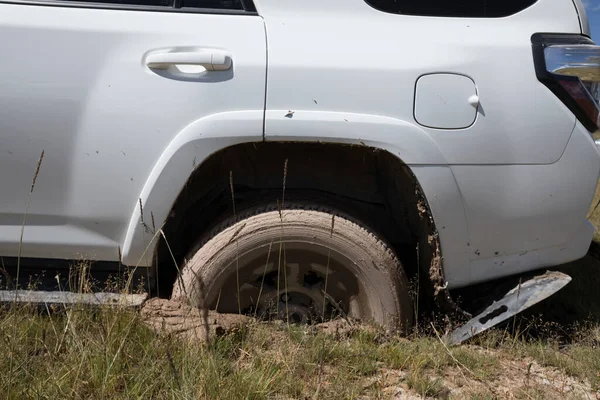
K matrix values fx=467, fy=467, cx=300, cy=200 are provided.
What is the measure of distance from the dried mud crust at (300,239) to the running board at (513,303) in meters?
0.35

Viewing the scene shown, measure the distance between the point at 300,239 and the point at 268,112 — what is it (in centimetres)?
55

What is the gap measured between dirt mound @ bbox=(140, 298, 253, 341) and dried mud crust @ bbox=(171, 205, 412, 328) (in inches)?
2.1

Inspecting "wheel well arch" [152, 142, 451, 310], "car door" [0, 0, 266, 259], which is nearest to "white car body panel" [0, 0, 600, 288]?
"car door" [0, 0, 266, 259]

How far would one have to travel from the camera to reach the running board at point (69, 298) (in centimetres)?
195

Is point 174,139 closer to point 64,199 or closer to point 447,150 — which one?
point 64,199

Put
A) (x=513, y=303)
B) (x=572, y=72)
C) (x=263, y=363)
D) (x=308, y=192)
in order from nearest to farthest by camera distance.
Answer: (x=263, y=363) → (x=572, y=72) → (x=513, y=303) → (x=308, y=192)

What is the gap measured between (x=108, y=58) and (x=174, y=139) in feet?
1.38

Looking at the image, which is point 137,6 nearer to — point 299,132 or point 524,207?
point 299,132

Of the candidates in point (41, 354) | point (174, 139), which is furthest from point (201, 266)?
point (41, 354)

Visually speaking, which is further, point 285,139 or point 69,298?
point 69,298

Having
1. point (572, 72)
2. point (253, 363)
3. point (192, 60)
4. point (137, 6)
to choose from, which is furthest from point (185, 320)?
point (572, 72)

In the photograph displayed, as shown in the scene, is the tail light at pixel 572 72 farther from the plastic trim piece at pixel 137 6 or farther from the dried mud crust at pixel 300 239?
the plastic trim piece at pixel 137 6

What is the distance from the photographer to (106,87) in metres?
1.87

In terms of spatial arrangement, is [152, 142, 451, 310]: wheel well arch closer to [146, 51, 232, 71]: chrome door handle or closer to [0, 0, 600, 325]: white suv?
[0, 0, 600, 325]: white suv
